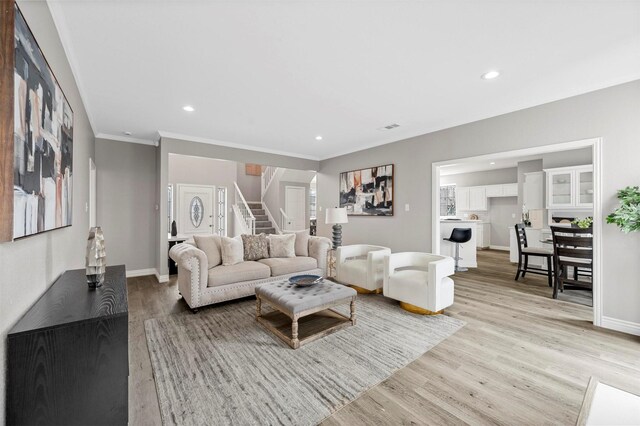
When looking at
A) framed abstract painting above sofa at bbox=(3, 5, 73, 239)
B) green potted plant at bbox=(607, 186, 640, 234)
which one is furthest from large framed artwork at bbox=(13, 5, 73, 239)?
green potted plant at bbox=(607, 186, 640, 234)

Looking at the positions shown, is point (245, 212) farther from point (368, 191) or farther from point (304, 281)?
point (304, 281)

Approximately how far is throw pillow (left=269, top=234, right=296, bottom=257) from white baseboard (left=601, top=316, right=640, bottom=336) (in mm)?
3903

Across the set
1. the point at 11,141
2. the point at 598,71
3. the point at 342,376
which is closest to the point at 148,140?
the point at 11,141

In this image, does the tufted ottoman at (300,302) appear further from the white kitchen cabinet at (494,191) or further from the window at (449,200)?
the window at (449,200)

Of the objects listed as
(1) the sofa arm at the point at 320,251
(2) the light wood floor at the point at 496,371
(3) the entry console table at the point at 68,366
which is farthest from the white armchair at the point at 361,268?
(3) the entry console table at the point at 68,366

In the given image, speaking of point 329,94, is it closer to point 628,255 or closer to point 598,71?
point 598,71

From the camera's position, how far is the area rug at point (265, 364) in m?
1.75

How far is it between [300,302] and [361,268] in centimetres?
177

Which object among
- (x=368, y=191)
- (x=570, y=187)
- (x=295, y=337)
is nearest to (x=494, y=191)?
(x=570, y=187)

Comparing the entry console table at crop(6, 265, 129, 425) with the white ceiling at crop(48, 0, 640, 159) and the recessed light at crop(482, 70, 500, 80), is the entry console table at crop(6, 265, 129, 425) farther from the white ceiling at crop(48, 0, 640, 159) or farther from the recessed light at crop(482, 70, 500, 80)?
the recessed light at crop(482, 70, 500, 80)

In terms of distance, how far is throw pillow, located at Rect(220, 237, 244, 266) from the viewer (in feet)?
12.5

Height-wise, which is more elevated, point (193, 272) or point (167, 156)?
point (167, 156)

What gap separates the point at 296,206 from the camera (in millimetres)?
9242

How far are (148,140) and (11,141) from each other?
4.79 metres
